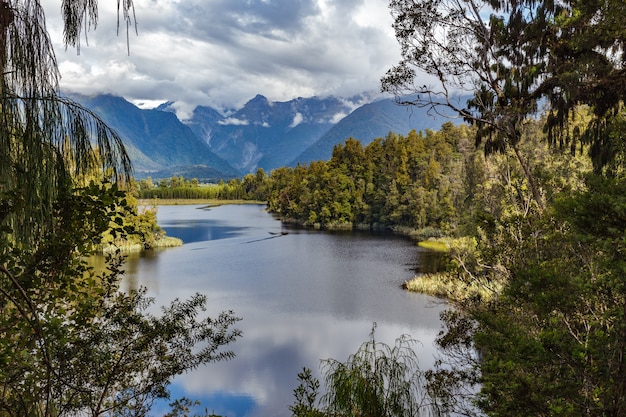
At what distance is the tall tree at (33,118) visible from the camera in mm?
2361

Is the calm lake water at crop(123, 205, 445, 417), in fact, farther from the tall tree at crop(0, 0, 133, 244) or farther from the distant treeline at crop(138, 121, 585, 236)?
the tall tree at crop(0, 0, 133, 244)

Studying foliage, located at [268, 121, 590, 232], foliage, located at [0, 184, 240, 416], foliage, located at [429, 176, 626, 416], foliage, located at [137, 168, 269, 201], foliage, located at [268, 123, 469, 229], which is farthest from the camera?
foliage, located at [137, 168, 269, 201]

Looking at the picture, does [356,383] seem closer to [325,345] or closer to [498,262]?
[498,262]

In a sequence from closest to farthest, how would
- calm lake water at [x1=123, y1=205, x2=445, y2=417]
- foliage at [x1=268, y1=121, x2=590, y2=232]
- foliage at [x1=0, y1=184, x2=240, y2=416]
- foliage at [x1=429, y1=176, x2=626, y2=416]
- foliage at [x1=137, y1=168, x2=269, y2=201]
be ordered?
foliage at [x1=0, y1=184, x2=240, y2=416], foliage at [x1=429, y1=176, x2=626, y2=416], calm lake water at [x1=123, y1=205, x2=445, y2=417], foliage at [x1=268, y1=121, x2=590, y2=232], foliage at [x1=137, y1=168, x2=269, y2=201]

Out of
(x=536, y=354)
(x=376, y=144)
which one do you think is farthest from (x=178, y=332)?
(x=376, y=144)

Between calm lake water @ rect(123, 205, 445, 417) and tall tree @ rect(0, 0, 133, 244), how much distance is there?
768 cm

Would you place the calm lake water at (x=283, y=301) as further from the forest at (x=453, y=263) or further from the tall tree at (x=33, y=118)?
the tall tree at (x=33, y=118)

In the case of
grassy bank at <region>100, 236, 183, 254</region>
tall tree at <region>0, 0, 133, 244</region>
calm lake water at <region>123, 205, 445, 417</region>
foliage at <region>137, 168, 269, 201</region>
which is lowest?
calm lake water at <region>123, 205, 445, 417</region>

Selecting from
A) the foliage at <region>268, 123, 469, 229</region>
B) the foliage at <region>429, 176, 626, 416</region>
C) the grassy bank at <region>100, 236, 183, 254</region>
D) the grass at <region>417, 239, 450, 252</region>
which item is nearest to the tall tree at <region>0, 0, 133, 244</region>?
the foliage at <region>429, 176, 626, 416</region>

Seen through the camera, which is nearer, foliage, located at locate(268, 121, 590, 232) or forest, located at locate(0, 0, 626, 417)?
forest, located at locate(0, 0, 626, 417)

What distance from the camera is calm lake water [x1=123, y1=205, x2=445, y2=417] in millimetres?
12273

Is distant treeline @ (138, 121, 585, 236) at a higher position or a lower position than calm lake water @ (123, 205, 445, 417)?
higher

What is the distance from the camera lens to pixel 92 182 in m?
2.53

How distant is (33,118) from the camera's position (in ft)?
7.97
